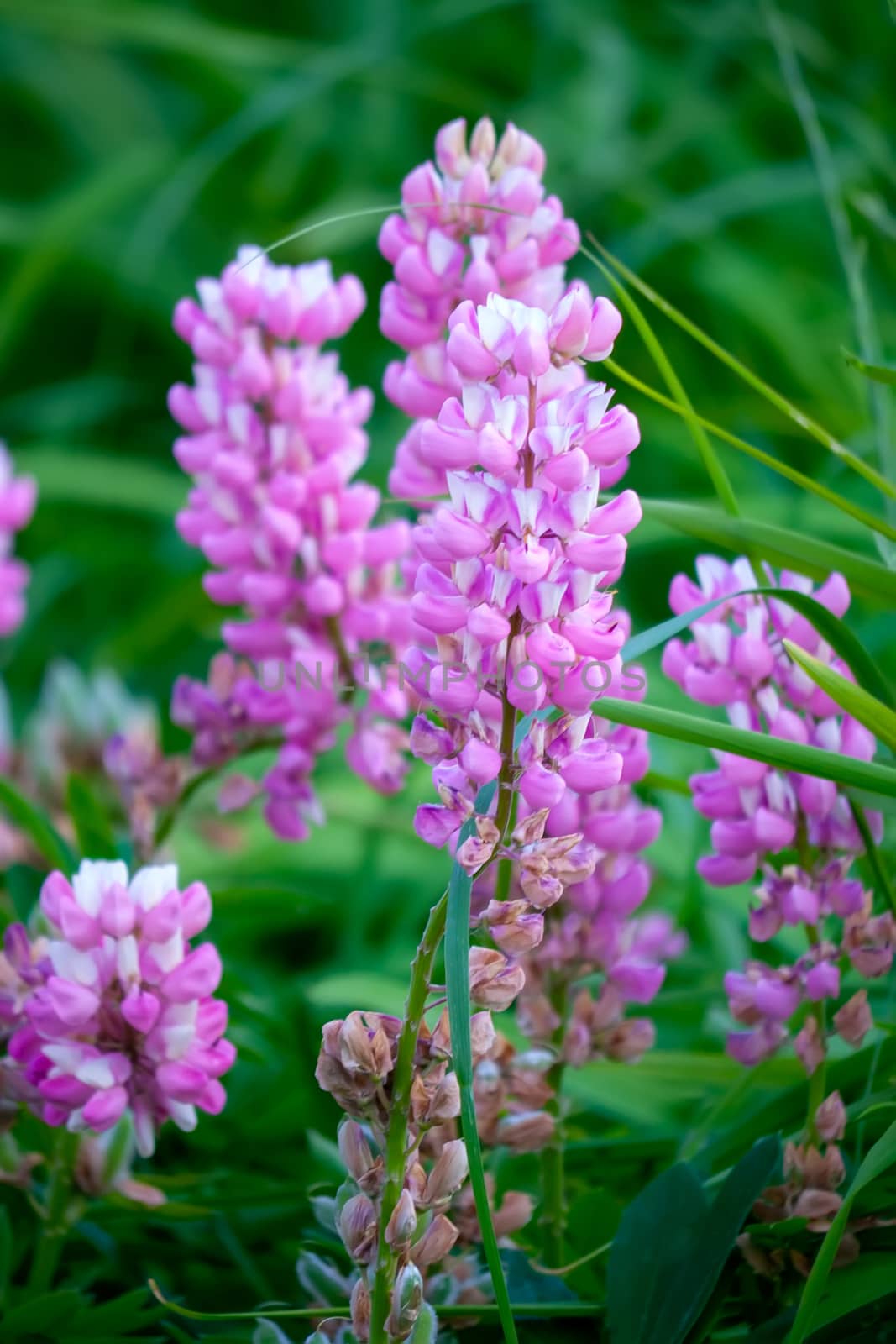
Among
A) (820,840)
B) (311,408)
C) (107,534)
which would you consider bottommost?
(820,840)

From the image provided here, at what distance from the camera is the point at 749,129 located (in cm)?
245

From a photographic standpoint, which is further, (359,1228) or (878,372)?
(878,372)

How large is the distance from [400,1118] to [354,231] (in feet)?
5.98

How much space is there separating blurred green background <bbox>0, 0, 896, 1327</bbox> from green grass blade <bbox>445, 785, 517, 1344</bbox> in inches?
21.9

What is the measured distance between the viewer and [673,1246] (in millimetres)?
520

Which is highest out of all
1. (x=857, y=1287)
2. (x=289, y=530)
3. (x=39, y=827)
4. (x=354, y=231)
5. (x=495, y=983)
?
(x=354, y=231)

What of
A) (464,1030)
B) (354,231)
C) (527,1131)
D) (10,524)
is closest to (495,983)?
(464,1030)

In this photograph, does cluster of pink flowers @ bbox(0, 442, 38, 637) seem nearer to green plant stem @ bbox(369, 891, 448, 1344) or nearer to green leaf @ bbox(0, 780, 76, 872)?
green leaf @ bbox(0, 780, 76, 872)

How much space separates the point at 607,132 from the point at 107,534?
3.03 feet

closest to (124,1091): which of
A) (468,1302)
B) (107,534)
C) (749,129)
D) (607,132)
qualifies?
(468,1302)

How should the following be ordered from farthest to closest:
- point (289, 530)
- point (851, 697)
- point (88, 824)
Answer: point (88, 824)
point (289, 530)
point (851, 697)

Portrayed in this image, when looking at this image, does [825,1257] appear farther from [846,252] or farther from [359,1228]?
[846,252]

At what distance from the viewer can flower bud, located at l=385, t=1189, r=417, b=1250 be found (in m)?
0.44

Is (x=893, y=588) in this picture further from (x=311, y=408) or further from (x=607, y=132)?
(x=607, y=132)
